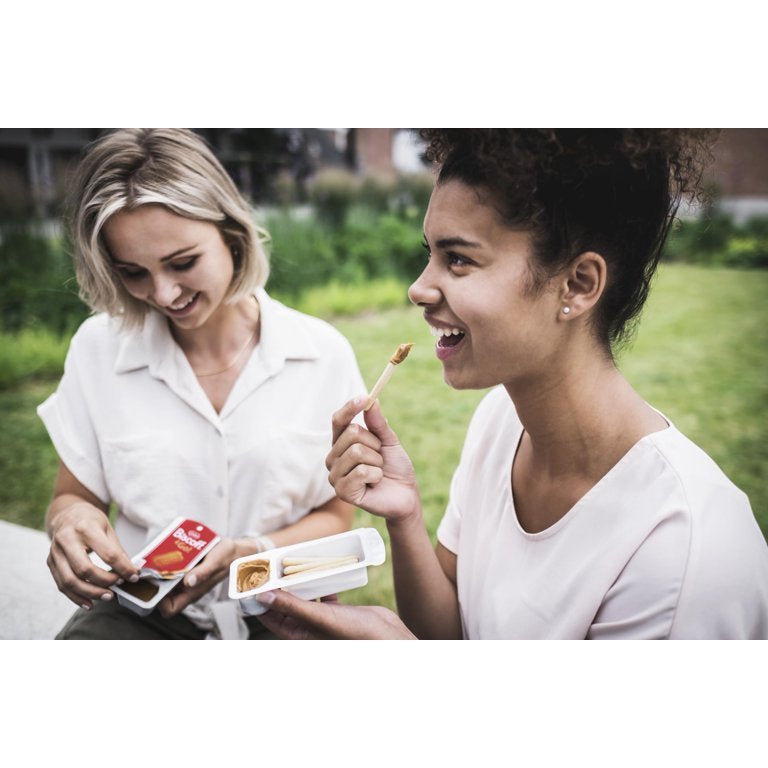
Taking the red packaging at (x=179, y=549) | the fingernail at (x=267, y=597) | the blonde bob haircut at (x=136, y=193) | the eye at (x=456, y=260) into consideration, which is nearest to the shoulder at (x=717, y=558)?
the eye at (x=456, y=260)

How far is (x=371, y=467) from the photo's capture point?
1368 millimetres

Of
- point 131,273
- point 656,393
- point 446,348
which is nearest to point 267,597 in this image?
point 446,348

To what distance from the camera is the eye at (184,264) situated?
156 centimetres

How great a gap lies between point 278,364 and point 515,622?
912 mm

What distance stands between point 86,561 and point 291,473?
0.56m

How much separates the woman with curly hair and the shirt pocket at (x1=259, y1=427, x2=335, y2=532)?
13.5 inches

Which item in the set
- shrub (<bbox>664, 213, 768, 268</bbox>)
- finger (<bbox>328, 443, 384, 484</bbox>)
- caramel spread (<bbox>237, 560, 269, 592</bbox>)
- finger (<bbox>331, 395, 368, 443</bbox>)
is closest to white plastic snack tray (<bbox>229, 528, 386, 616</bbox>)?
caramel spread (<bbox>237, 560, 269, 592</bbox>)

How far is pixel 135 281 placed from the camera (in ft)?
5.32

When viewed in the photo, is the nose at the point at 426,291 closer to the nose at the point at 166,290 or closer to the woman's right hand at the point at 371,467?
the woman's right hand at the point at 371,467

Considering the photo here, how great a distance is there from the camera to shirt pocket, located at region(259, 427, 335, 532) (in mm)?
1750

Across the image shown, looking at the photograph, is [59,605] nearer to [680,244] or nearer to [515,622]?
[515,622]

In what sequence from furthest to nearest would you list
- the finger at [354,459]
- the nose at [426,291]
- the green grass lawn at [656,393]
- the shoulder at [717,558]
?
the green grass lawn at [656,393] → the finger at [354,459] → the nose at [426,291] → the shoulder at [717,558]
